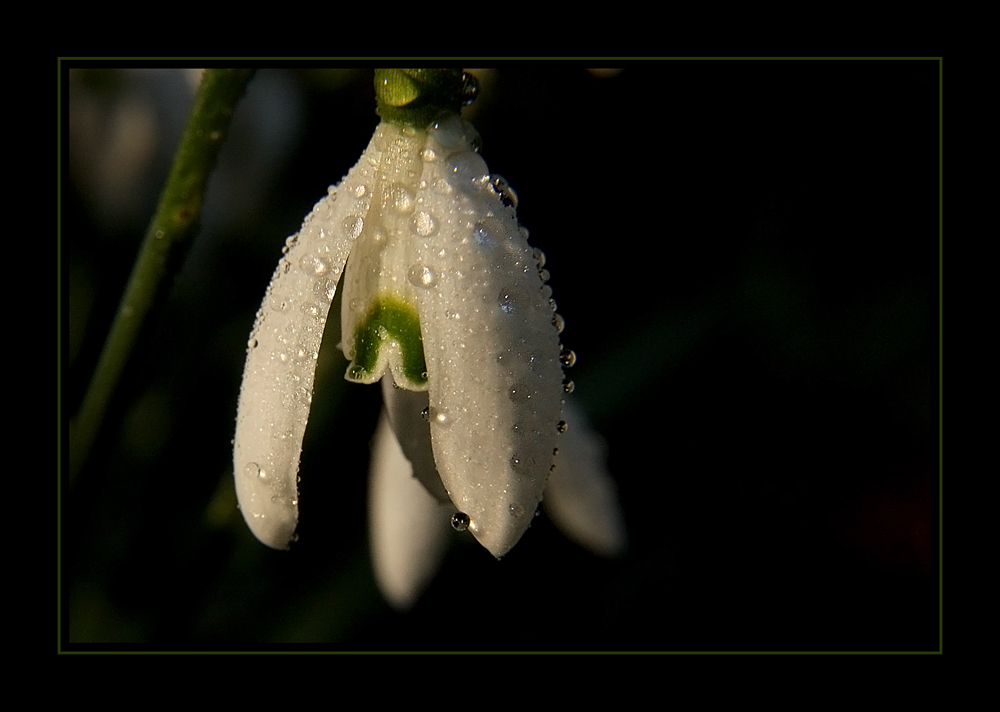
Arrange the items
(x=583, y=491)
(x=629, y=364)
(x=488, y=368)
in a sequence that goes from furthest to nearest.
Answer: (x=629, y=364) < (x=583, y=491) < (x=488, y=368)

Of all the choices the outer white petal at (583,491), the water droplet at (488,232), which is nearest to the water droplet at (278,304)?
the water droplet at (488,232)

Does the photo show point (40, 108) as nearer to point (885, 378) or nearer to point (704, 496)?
point (704, 496)

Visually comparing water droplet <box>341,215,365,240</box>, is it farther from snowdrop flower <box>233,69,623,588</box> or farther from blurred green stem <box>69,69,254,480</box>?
blurred green stem <box>69,69,254,480</box>

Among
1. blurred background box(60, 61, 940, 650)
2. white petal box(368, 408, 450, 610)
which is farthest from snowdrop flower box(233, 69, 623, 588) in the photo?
blurred background box(60, 61, 940, 650)

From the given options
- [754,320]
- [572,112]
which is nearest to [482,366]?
[754,320]

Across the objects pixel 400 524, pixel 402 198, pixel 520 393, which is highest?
pixel 402 198

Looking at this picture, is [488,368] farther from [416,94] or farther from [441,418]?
[416,94]

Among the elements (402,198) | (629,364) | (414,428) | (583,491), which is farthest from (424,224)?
(629,364)
